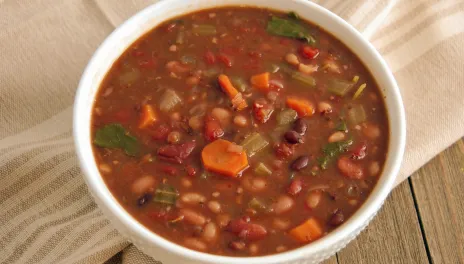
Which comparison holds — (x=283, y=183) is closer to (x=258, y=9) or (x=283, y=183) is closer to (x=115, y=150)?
(x=115, y=150)

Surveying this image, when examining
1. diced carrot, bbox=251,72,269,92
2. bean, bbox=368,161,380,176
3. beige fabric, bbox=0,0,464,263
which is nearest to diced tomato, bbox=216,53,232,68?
diced carrot, bbox=251,72,269,92

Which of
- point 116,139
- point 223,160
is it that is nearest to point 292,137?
point 223,160

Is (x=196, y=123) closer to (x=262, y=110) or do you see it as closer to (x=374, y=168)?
(x=262, y=110)

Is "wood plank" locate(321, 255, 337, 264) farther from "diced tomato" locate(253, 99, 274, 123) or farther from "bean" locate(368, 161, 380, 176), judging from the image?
"diced tomato" locate(253, 99, 274, 123)

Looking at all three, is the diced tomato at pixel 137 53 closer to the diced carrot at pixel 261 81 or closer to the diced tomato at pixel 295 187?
the diced carrot at pixel 261 81

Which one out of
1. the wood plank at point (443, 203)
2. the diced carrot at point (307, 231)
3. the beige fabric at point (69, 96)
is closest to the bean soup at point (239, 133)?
the diced carrot at point (307, 231)
